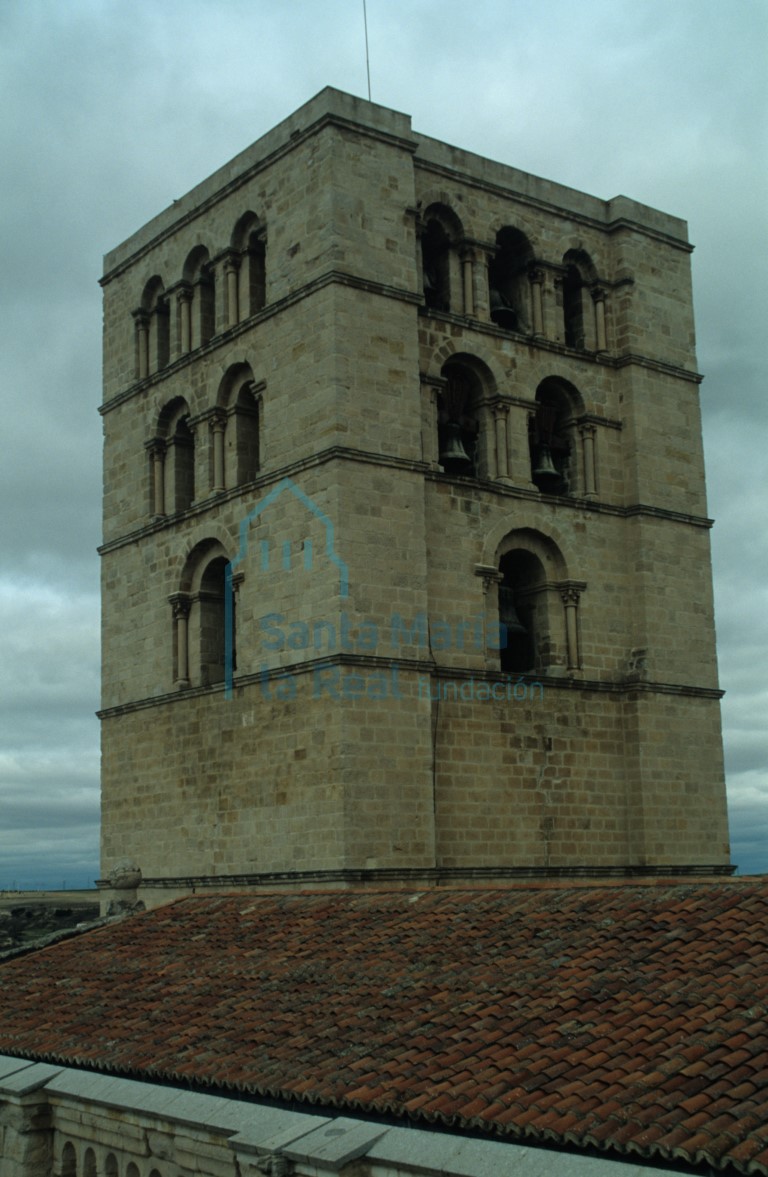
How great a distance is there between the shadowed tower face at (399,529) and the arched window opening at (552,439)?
6cm

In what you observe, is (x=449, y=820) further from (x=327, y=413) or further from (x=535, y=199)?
(x=535, y=199)

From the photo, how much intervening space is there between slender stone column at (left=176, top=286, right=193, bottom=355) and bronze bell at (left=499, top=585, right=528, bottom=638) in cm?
743

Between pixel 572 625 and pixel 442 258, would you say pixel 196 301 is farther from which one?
pixel 572 625

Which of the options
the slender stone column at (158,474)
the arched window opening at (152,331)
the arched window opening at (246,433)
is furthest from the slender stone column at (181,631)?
the arched window opening at (152,331)

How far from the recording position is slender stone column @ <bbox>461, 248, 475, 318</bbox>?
80.2ft

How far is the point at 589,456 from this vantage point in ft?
84.0

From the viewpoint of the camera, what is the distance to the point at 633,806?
80.6ft

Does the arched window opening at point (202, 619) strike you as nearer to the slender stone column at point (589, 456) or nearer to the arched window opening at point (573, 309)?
the slender stone column at point (589, 456)

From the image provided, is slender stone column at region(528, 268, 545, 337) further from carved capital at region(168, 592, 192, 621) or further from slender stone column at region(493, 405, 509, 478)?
carved capital at region(168, 592, 192, 621)

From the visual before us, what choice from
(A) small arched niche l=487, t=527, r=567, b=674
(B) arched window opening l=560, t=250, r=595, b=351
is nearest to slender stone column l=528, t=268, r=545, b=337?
(B) arched window opening l=560, t=250, r=595, b=351

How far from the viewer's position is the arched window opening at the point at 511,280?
25.4m

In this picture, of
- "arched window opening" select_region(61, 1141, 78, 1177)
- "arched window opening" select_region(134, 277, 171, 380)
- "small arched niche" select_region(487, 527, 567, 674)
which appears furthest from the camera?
"arched window opening" select_region(134, 277, 171, 380)

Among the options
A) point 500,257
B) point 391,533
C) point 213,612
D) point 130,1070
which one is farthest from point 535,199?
point 130,1070

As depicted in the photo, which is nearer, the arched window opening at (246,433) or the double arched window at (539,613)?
the double arched window at (539,613)
